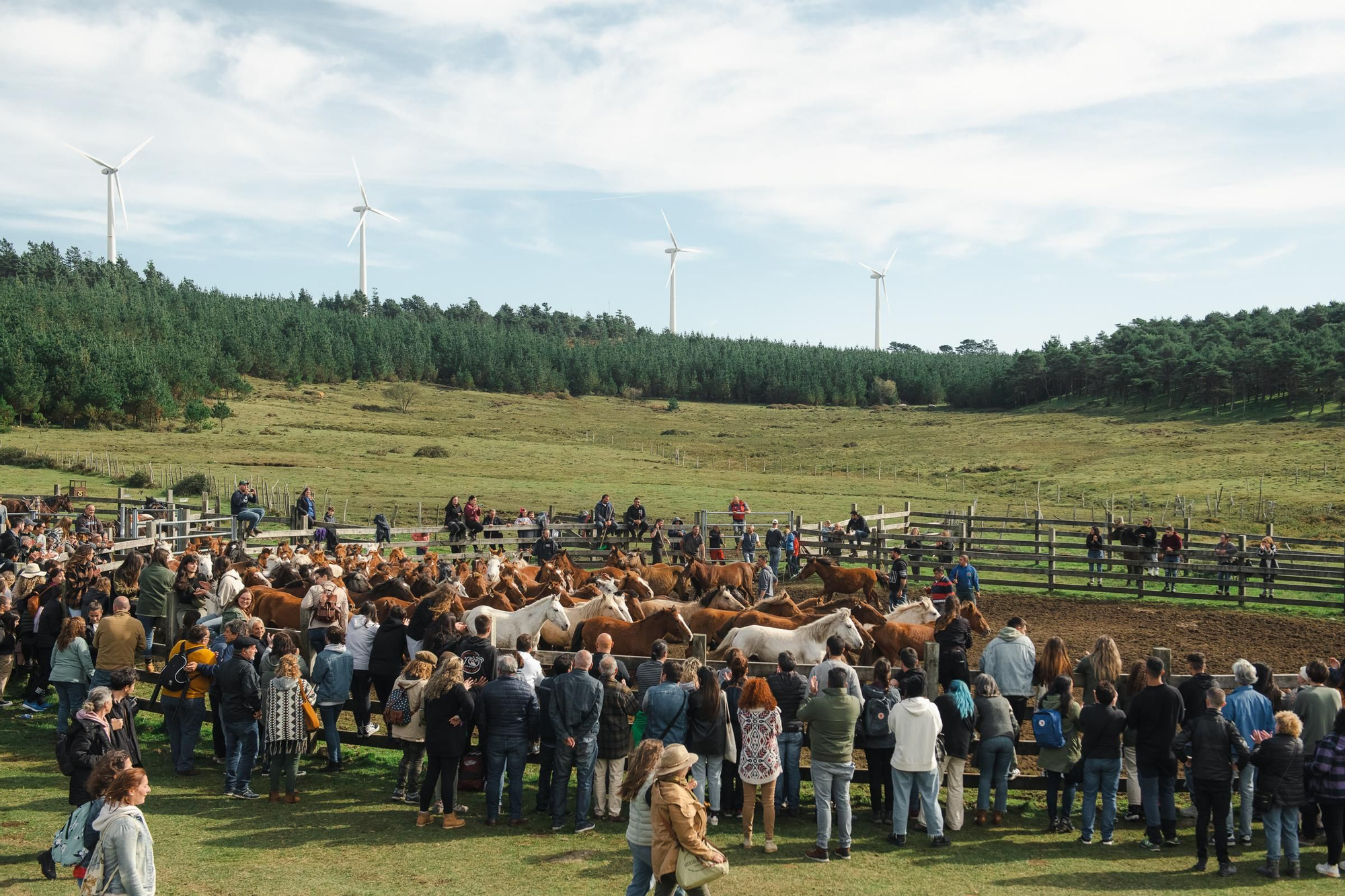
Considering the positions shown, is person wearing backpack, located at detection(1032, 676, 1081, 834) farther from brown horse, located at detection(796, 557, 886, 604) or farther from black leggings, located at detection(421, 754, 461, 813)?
brown horse, located at detection(796, 557, 886, 604)

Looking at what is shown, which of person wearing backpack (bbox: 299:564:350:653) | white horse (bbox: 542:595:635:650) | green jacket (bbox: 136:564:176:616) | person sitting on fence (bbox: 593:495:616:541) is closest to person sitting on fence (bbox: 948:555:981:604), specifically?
white horse (bbox: 542:595:635:650)

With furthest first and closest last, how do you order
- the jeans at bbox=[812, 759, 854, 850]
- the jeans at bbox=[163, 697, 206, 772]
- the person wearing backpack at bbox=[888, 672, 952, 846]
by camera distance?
the jeans at bbox=[163, 697, 206, 772], the person wearing backpack at bbox=[888, 672, 952, 846], the jeans at bbox=[812, 759, 854, 850]

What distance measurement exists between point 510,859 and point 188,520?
19006 mm

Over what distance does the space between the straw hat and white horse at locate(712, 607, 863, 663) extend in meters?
6.92

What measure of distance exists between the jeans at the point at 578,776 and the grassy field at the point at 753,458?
34739mm

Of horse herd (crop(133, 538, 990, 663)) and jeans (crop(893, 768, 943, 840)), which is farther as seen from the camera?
horse herd (crop(133, 538, 990, 663))

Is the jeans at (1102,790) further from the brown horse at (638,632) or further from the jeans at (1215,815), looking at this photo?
the brown horse at (638,632)

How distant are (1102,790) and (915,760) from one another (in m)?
1.65

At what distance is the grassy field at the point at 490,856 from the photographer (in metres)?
8.07

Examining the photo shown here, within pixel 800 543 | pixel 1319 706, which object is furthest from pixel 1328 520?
pixel 1319 706

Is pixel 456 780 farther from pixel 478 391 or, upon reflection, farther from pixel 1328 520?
pixel 478 391

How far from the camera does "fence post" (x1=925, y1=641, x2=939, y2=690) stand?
10.1 m

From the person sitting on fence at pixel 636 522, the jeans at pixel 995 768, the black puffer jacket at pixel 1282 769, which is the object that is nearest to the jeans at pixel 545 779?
the jeans at pixel 995 768

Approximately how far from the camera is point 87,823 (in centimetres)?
617
